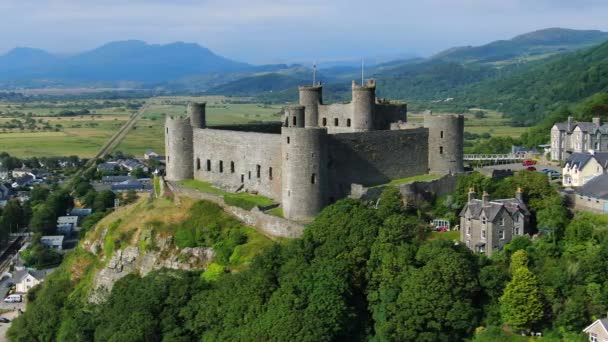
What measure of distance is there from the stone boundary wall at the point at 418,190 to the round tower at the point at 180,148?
43.9 feet

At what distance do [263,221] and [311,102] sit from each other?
493 inches

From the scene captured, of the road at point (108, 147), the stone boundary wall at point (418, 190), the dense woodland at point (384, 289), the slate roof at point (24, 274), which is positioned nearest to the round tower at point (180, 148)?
the dense woodland at point (384, 289)

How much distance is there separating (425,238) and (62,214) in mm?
63977

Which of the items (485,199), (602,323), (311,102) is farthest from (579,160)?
(311,102)

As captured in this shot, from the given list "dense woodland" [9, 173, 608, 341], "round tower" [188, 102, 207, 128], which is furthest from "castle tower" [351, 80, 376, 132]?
"round tower" [188, 102, 207, 128]

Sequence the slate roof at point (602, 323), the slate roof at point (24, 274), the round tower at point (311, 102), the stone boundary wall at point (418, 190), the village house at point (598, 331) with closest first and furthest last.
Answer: the village house at point (598, 331) < the slate roof at point (602, 323) < the stone boundary wall at point (418, 190) < the round tower at point (311, 102) < the slate roof at point (24, 274)

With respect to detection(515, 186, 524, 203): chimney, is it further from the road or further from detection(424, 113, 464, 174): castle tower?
the road

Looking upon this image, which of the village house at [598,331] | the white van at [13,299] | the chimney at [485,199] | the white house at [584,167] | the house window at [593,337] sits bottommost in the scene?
the white van at [13,299]

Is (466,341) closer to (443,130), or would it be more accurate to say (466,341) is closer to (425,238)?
(425,238)

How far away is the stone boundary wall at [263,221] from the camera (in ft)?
146

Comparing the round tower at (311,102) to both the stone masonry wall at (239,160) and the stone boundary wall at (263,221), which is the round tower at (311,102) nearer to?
the stone masonry wall at (239,160)

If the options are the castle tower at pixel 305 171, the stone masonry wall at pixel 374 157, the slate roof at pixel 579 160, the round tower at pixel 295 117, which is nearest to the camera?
the castle tower at pixel 305 171

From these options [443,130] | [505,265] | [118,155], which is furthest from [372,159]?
[118,155]

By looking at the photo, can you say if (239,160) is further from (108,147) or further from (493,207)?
(108,147)
